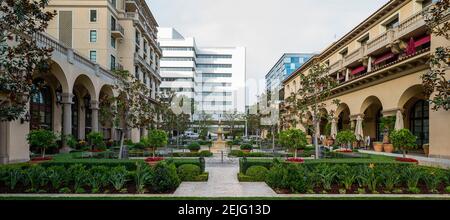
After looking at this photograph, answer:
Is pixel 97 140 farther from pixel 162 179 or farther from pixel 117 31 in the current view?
pixel 117 31

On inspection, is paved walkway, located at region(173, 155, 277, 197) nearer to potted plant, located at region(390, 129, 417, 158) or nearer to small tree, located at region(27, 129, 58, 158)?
small tree, located at region(27, 129, 58, 158)

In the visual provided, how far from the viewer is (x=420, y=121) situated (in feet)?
88.3

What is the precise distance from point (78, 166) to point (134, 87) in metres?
9.33

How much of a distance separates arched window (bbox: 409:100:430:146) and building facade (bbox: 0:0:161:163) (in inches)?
974

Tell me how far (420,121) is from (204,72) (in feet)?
267

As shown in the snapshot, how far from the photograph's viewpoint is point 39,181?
10.7m

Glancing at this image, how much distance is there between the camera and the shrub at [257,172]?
13.4 meters

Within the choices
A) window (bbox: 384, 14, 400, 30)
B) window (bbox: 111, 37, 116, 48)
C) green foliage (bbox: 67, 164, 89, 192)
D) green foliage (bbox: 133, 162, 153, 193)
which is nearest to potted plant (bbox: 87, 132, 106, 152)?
green foliage (bbox: 67, 164, 89, 192)

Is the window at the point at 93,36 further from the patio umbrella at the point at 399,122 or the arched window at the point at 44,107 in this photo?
the patio umbrella at the point at 399,122

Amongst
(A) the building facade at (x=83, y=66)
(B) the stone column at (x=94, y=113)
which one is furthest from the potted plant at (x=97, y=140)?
(B) the stone column at (x=94, y=113)

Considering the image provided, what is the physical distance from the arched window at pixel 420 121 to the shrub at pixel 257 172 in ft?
61.0

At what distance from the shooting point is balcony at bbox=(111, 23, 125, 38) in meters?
38.8
